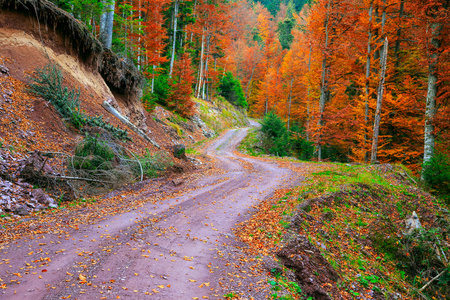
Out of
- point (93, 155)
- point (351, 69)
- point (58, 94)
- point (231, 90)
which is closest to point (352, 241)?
point (93, 155)

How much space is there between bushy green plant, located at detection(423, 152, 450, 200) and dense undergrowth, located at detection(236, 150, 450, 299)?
238cm

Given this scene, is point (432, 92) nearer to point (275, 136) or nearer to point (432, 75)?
point (432, 75)

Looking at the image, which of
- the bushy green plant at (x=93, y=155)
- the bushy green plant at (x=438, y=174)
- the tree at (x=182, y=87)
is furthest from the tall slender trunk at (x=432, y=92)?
the tree at (x=182, y=87)

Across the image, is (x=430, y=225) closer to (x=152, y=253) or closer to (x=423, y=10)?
(x=152, y=253)

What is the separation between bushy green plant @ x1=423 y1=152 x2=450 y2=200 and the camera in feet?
41.7

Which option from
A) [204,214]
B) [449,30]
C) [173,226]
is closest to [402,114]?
[449,30]

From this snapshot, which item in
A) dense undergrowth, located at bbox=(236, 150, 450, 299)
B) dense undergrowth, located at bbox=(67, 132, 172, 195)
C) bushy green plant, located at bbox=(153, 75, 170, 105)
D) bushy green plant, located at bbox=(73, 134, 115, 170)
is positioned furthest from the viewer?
bushy green plant, located at bbox=(153, 75, 170, 105)

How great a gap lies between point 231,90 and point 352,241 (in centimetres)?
4516

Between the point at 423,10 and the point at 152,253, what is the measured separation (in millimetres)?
17063

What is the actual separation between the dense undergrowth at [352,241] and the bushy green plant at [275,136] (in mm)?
16359

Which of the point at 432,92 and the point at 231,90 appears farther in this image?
the point at 231,90

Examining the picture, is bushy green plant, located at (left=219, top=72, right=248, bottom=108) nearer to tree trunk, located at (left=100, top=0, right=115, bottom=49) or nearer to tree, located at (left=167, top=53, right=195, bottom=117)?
tree, located at (left=167, top=53, right=195, bottom=117)

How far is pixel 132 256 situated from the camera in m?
5.12

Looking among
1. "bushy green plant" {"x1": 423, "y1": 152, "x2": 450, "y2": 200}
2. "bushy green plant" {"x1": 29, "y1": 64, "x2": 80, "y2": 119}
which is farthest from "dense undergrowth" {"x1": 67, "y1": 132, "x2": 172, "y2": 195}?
"bushy green plant" {"x1": 423, "y1": 152, "x2": 450, "y2": 200}
